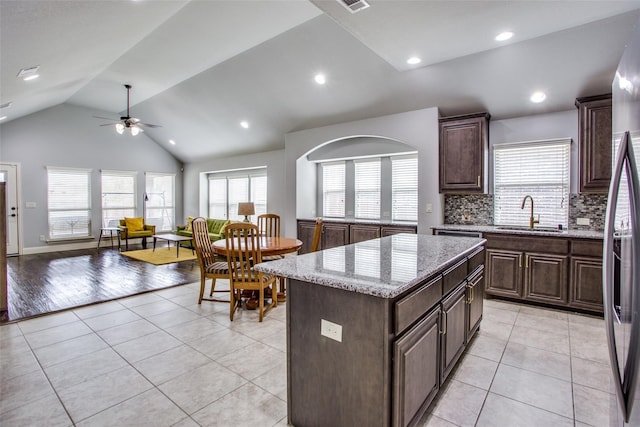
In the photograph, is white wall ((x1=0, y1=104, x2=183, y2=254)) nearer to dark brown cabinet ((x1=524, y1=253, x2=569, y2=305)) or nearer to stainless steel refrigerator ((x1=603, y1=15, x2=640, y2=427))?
dark brown cabinet ((x1=524, y1=253, x2=569, y2=305))

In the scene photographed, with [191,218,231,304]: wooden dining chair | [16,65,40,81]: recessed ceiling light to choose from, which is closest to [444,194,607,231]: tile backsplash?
[191,218,231,304]: wooden dining chair

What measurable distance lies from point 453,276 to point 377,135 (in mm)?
3679

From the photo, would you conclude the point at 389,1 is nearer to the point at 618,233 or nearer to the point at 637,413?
the point at 618,233

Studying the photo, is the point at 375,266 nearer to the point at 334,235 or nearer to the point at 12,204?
the point at 334,235

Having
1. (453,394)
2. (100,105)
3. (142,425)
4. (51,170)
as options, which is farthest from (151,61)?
(453,394)

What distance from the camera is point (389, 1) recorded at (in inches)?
97.1

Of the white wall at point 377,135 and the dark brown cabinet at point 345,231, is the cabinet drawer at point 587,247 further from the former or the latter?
the dark brown cabinet at point 345,231

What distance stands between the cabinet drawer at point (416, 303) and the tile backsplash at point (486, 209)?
3337 mm

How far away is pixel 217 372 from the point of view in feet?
8.11

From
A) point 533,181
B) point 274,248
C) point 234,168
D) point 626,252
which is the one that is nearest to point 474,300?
point 626,252

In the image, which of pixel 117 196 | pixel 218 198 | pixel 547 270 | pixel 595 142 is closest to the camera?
pixel 595 142

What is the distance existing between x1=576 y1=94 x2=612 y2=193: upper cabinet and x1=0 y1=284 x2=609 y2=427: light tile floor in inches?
62.2

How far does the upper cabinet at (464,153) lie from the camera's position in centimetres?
445

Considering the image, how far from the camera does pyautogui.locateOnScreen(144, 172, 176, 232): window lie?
32.2 ft
